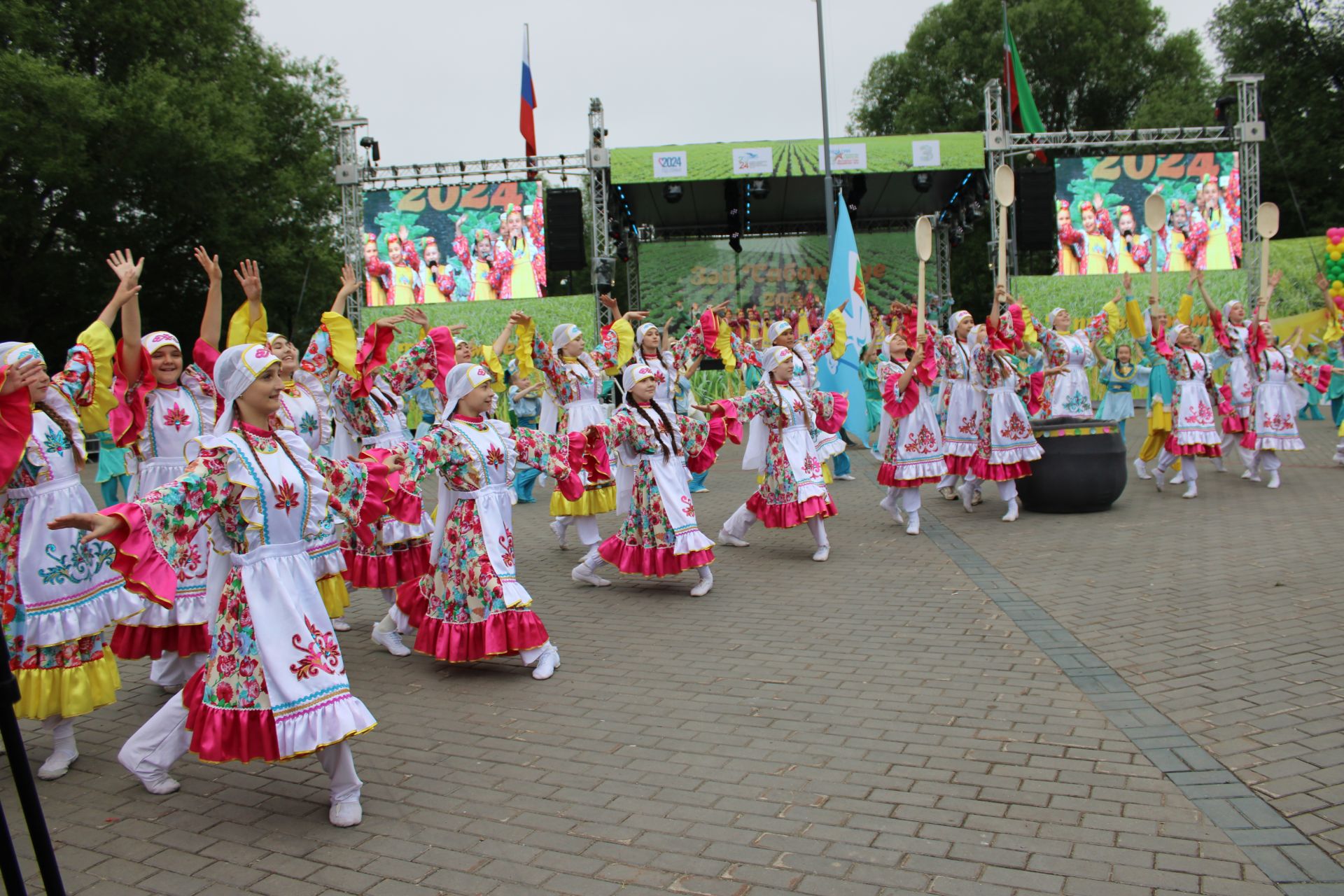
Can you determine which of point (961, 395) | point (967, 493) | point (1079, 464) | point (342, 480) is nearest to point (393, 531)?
point (342, 480)

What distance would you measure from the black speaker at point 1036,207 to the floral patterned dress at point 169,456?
19.5 meters

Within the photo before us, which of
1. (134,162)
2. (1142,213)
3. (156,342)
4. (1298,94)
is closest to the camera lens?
(156,342)

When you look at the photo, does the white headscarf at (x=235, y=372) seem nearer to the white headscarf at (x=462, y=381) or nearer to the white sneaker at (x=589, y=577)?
the white headscarf at (x=462, y=381)

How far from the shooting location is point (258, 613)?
13.3ft

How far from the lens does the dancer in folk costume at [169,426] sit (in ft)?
17.9

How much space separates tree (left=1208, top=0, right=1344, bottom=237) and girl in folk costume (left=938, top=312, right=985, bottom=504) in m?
28.2

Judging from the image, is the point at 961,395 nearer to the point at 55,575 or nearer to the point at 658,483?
the point at 658,483

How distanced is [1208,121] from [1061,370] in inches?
1164

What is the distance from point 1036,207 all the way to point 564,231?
10009 millimetres

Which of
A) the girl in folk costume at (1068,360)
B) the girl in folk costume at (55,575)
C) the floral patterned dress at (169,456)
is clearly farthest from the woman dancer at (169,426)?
the girl in folk costume at (1068,360)

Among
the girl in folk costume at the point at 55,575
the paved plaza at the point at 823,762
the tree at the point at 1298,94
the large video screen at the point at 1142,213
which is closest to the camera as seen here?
the paved plaza at the point at 823,762

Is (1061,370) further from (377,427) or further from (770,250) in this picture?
(770,250)

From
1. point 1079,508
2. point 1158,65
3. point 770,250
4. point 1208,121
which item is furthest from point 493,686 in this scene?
point 1158,65

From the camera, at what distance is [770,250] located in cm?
2945
